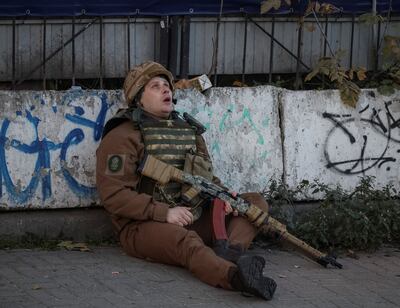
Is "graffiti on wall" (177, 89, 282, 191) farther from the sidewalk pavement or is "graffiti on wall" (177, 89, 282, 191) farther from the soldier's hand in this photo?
the soldier's hand

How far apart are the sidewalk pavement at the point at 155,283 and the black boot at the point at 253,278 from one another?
77mm

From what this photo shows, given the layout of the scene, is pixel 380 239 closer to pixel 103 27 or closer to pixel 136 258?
pixel 136 258

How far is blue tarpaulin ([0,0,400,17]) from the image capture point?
6512 mm

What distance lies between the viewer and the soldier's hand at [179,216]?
5.68 meters

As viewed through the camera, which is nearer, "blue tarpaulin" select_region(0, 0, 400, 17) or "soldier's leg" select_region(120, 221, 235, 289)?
"soldier's leg" select_region(120, 221, 235, 289)

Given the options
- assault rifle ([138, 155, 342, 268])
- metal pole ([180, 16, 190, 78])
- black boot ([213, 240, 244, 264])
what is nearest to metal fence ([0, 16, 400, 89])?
metal pole ([180, 16, 190, 78])

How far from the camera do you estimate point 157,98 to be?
602 cm

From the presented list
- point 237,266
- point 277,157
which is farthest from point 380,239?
point 237,266

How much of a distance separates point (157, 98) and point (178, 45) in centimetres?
106

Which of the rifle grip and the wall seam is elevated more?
the wall seam

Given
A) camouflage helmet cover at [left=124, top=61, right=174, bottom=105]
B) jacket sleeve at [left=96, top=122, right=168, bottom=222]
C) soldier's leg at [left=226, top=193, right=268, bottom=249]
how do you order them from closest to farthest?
1. jacket sleeve at [left=96, top=122, right=168, bottom=222]
2. soldier's leg at [left=226, top=193, right=268, bottom=249]
3. camouflage helmet cover at [left=124, top=61, right=174, bottom=105]

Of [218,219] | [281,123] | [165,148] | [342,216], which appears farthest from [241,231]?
[281,123]

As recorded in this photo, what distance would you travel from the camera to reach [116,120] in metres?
6.02

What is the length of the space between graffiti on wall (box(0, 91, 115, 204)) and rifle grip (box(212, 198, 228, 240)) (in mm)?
983
